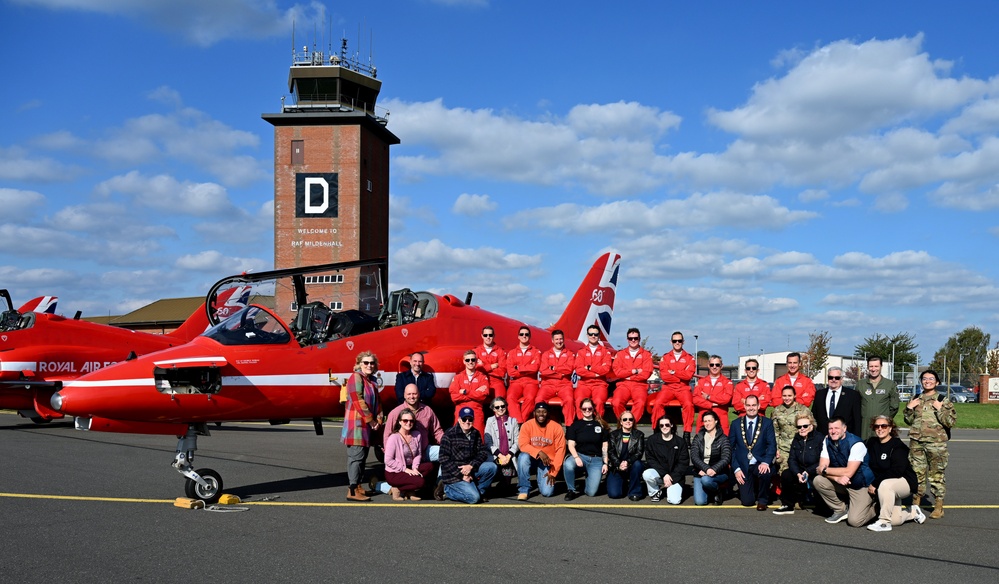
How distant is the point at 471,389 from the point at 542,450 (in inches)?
53.3

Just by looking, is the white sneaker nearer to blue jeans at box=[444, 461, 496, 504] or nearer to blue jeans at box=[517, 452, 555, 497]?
blue jeans at box=[517, 452, 555, 497]

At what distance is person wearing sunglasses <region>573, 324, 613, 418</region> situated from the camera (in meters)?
11.6

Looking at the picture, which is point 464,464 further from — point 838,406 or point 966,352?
point 966,352

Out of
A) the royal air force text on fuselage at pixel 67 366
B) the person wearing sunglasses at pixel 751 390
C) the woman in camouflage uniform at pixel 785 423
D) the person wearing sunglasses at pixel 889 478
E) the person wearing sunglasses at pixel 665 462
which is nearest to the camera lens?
the person wearing sunglasses at pixel 889 478

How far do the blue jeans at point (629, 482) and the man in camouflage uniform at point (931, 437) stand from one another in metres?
3.15

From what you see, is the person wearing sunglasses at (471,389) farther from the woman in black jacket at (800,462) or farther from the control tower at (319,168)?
the control tower at (319,168)

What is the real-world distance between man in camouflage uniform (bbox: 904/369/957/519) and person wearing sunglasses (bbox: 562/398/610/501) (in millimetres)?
3621

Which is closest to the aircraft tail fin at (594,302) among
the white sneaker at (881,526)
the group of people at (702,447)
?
the group of people at (702,447)

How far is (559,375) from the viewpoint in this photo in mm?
11742

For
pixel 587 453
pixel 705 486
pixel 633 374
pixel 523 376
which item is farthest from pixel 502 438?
pixel 705 486

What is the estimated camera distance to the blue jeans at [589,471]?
10016mm

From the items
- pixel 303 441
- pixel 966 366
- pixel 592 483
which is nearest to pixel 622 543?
pixel 592 483

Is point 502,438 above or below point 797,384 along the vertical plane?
below

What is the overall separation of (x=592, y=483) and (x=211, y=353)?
4.99m
